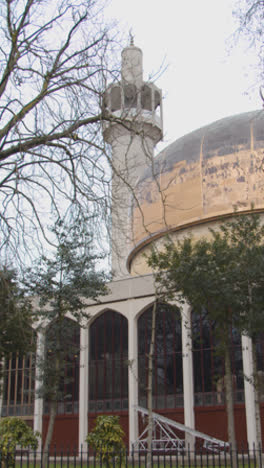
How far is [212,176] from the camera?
25031mm

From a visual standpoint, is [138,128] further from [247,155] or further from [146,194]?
[146,194]

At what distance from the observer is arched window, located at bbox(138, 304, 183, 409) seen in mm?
24219

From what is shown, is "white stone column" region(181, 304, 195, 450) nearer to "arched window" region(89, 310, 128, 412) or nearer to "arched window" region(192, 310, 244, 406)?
"arched window" region(192, 310, 244, 406)

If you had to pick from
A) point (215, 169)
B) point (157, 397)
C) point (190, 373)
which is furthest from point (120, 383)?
point (215, 169)

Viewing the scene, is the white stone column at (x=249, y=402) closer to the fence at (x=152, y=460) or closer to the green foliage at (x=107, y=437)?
the fence at (x=152, y=460)

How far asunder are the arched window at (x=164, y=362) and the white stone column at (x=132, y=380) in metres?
0.30

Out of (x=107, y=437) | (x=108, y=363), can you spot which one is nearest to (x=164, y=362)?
(x=108, y=363)

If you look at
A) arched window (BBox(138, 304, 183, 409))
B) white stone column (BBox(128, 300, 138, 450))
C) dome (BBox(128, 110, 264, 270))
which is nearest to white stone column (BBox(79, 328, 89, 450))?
white stone column (BBox(128, 300, 138, 450))

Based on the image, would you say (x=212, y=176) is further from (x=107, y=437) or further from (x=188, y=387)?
(x=107, y=437)

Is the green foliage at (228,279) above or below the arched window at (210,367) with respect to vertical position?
above

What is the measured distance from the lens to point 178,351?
24547mm

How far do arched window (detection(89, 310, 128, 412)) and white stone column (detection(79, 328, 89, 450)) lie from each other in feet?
0.92

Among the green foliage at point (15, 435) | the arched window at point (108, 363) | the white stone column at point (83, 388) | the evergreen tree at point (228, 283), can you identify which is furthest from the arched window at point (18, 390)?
the evergreen tree at point (228, 283)

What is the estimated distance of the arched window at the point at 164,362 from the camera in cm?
2422
